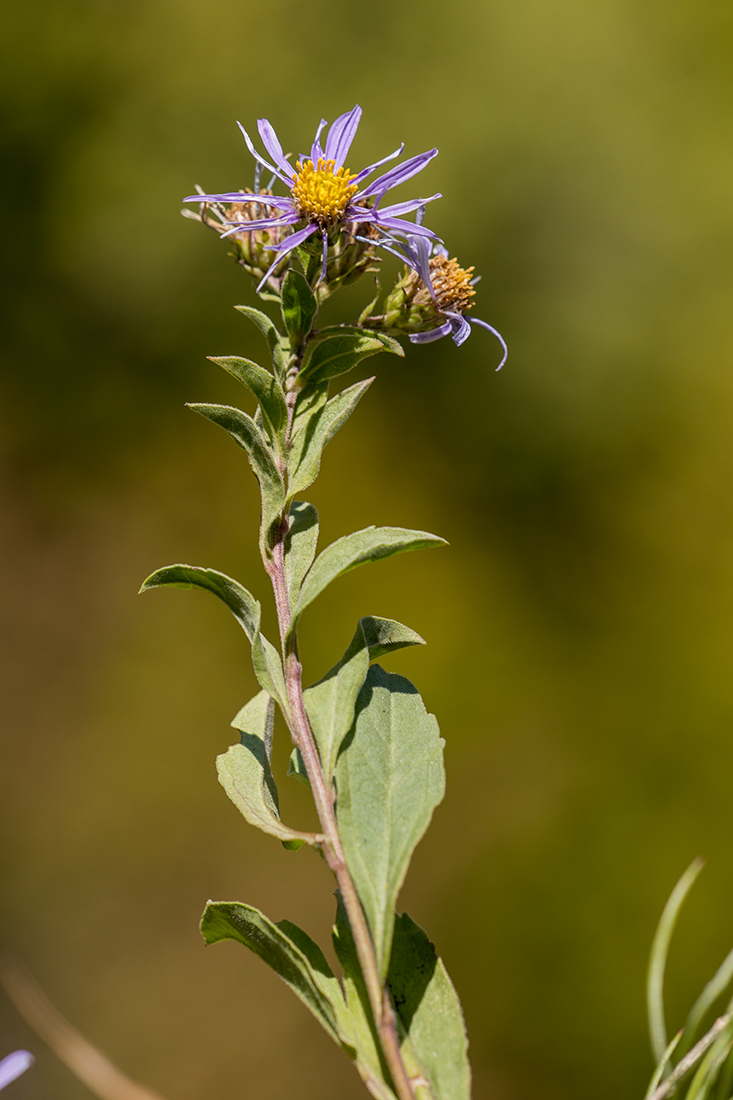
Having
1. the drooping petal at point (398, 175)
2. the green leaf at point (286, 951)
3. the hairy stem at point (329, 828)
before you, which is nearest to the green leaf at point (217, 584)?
the hairy stem at point (329, 828)

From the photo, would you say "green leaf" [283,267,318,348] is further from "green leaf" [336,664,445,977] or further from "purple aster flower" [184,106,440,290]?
"green leaf" [336,664,445,977]

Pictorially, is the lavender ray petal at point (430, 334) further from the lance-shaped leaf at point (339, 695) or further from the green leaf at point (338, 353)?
the lance-shaped leaf at point (339, 695)

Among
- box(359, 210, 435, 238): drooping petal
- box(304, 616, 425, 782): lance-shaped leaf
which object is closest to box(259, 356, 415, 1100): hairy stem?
box(304, 616, 425, 782): lance-shaped leaf

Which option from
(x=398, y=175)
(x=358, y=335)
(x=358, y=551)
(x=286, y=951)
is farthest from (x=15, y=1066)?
(x=398, y=175)

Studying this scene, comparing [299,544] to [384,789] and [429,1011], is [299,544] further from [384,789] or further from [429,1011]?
[429,1011]

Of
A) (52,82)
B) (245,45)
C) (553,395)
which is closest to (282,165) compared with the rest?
(553,395)

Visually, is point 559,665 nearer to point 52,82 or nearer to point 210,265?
point 210,265
